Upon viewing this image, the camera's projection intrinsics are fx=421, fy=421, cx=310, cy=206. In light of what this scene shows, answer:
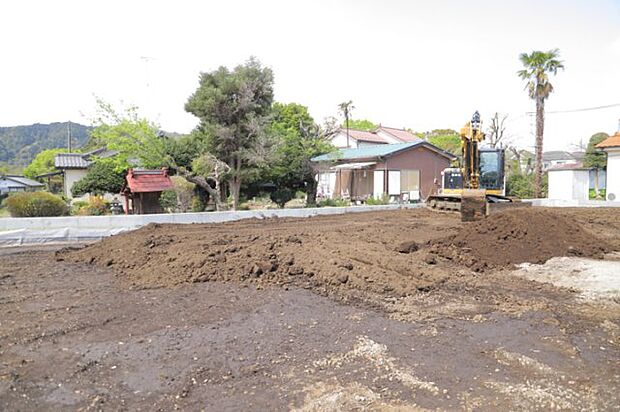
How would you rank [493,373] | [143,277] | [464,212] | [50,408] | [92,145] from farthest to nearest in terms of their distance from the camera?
[92,145] → [464,212] → [143,277] → [493,373] → [50,408]

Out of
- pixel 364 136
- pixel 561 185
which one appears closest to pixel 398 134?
pixel 364 136

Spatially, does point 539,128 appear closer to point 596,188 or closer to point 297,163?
point 596,188

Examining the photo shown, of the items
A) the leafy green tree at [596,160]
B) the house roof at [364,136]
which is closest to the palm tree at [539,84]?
the leafy green tree at [596,160]

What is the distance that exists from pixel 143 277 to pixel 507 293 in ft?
17.6

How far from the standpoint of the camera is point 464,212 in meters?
12.4

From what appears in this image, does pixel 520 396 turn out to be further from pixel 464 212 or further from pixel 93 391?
pixel 464 212

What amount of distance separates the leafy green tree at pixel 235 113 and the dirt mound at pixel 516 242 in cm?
919

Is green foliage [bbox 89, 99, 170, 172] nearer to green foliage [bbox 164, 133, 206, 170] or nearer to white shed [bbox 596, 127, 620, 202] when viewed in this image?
green foliage [bbox 164, 133, 206, 170]

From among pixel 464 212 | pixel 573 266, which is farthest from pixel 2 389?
pixel 464 212

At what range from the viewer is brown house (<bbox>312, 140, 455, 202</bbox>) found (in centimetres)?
2264

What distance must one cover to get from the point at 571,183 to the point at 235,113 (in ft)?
64.7

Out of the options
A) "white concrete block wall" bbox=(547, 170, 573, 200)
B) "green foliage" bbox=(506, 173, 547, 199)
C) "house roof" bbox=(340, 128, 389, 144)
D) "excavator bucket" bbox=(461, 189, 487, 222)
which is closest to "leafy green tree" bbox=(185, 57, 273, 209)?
"excavator bucket" bbox=(461, 189, 487, 222)

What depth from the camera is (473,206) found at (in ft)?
40.3

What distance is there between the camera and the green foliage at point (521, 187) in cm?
2550
